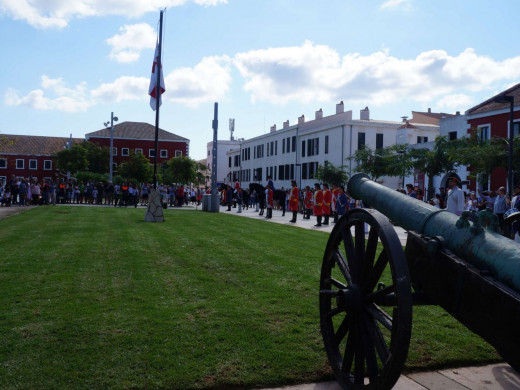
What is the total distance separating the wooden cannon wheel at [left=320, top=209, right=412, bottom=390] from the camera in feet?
9.83

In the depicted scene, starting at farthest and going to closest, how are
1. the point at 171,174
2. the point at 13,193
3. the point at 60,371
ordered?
1. the point at 171,174
2. the point at 13,193
3. the point at 60,371

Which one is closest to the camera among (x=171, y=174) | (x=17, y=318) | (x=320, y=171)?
(x=17, y=318)

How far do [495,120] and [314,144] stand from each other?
26820 mm

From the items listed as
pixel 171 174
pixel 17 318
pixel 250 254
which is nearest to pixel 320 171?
pixel 171 174

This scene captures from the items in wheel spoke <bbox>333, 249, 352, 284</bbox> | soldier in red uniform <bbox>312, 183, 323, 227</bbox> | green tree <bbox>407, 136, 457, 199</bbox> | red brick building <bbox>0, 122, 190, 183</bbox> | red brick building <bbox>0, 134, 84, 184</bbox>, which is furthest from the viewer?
red brick building <bbox>0, 122, 190, 183</bbox>

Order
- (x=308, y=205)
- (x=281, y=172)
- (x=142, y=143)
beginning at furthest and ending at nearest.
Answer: (x=142, y=143) → (x=281, y=172) → (x=308, y=205)

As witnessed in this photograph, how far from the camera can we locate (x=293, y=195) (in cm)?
2278

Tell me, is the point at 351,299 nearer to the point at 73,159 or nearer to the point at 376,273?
the point at 376,273

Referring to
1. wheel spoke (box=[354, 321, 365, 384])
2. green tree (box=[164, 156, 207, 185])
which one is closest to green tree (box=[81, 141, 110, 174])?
green tree (box=[164, 156, 207, 185])

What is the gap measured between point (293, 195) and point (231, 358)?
18544 millimetres

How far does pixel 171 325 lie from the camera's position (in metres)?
5.20

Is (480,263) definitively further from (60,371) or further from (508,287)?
(60,371)

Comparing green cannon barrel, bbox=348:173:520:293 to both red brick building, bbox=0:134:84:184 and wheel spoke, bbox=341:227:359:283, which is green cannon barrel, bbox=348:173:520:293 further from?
red brick building, bbox=0:134:84:184

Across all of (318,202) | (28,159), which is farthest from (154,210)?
(28,159)
